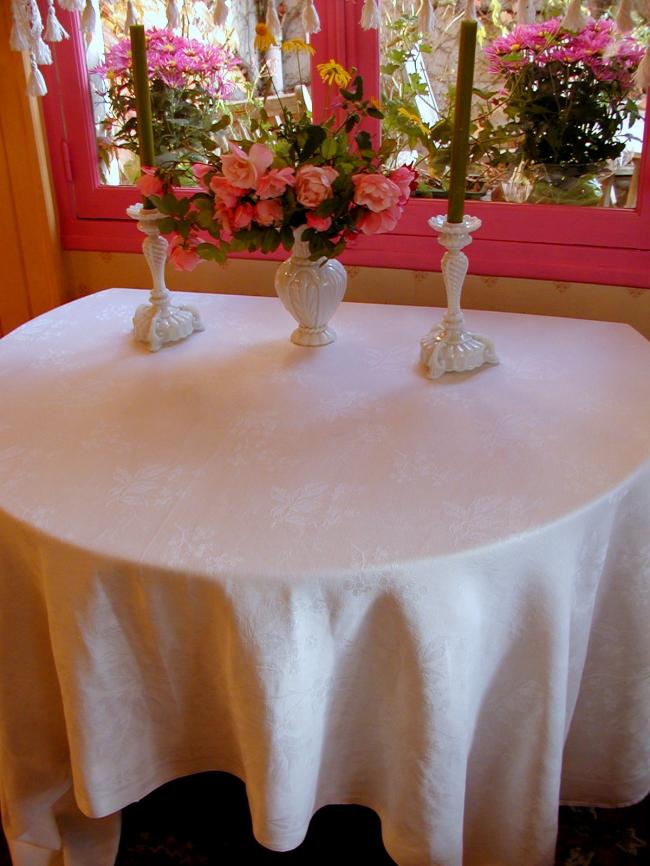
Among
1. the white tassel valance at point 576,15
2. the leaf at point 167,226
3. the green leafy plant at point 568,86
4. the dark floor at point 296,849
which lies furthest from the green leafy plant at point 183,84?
the dark floor at point 296,849

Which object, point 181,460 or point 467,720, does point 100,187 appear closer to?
point 181,460

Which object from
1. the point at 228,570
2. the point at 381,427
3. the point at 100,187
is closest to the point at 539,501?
the point at 381,427

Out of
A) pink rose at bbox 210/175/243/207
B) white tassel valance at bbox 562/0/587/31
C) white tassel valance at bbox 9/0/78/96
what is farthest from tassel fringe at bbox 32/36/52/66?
white tassel valance at bbox 562/0/587/31

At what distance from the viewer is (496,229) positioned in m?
1.67

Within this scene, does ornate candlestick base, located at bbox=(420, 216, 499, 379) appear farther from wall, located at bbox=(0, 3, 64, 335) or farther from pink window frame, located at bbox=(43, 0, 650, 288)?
wall, located at bbox=(0, 3, 64, 335)

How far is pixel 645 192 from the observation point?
1.56m

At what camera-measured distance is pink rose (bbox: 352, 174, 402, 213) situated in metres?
1.16

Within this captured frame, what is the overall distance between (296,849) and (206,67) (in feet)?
5.02

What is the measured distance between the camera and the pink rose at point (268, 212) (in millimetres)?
1173

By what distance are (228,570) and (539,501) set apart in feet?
1.21

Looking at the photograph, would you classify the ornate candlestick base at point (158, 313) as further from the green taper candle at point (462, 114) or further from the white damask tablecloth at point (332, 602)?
the green taper candle at point (462, 114)

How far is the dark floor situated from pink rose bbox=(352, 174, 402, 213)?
3.23 feet

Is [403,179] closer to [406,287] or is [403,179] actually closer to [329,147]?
[329,147]

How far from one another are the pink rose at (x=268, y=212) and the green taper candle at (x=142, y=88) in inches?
11.4
